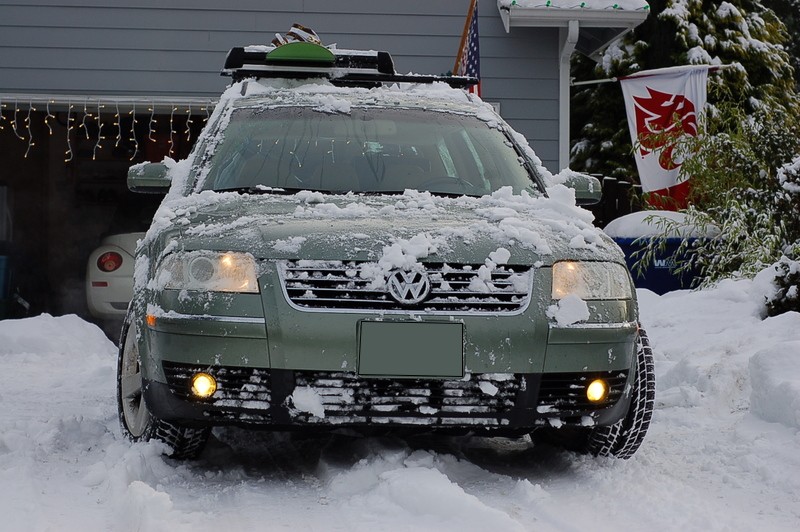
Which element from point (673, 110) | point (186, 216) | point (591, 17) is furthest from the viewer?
point (673, 110)

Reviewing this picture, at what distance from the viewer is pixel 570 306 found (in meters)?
3.76

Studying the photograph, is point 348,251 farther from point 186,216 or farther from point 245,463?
point 245,463

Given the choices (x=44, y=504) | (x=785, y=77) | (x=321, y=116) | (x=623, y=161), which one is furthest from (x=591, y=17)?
(x=785, y=77)

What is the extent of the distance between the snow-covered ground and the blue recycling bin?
472 centimetres

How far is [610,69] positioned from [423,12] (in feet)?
43.3

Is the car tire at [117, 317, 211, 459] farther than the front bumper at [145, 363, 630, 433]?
Yes

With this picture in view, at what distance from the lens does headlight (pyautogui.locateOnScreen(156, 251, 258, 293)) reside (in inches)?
145

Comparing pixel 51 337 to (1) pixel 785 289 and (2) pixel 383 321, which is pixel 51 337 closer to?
(1) pixel 785 289

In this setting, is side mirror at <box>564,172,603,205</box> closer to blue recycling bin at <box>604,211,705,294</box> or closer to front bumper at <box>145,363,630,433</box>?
front bumper at <box>145,363,630,433</box>

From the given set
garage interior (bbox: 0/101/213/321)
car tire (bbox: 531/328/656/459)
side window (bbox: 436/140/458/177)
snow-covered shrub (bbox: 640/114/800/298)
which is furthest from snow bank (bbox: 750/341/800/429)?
garage interior (bbox: 0/101/213/321)

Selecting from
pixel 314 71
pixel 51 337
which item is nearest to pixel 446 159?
pixel 314 71

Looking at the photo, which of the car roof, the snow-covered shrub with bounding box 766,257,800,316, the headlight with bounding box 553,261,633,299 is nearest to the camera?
the headlight with bounding box 553,261,633,299

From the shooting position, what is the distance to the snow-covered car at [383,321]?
3.61 meters

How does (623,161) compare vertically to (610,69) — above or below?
below
